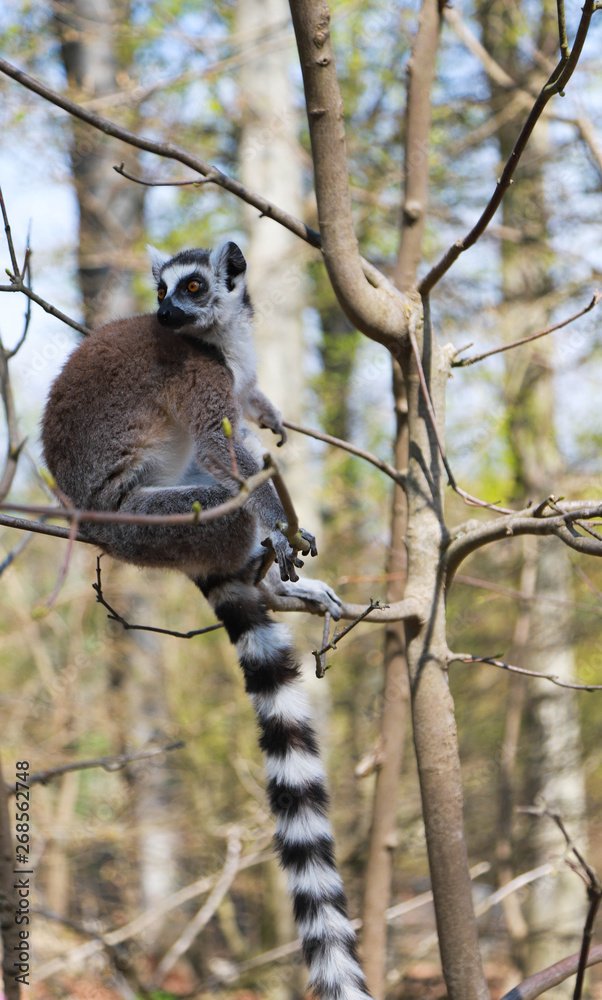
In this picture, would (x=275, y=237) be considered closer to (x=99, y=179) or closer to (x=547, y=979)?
(x=99, y=179)

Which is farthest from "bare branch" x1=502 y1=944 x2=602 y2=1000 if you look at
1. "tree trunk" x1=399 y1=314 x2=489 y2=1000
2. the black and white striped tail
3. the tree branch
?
the tree branch

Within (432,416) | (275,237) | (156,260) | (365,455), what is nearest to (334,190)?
(432,416)

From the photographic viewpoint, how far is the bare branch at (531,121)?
Result: 6.15ft

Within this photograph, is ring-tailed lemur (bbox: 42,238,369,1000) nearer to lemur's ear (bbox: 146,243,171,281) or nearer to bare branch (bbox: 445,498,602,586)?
bare branch (bbox: 445,498,602,586)

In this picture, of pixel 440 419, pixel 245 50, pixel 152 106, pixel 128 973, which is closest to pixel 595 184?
pixel 245 50

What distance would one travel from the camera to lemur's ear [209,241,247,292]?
13.3 feet

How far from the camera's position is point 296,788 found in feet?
8.70

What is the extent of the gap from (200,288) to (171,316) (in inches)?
18.2

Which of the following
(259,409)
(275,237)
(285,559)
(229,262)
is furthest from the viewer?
(275,237)

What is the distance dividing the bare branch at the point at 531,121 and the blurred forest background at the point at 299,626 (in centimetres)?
441

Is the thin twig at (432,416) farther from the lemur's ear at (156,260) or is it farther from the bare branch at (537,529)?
the lemur's ear at (156,260)

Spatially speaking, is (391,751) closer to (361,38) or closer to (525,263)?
(525,263)

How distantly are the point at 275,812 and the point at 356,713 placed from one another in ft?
18.7

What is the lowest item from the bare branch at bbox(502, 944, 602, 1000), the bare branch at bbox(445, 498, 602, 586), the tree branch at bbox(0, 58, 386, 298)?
the bare branch at bbox(502, 944, 602, 1000)
